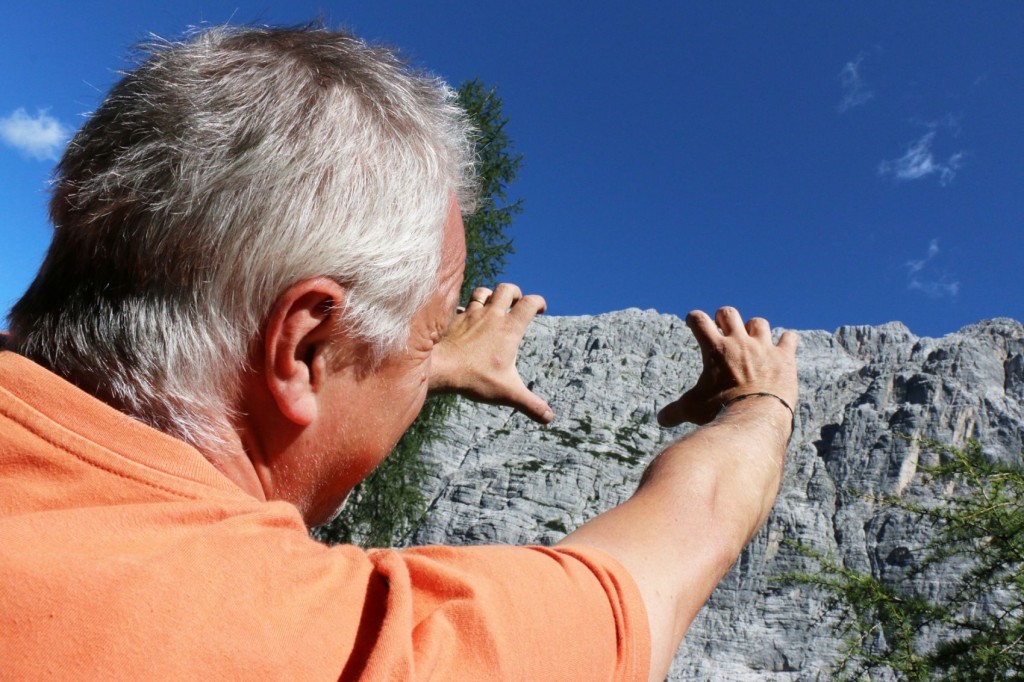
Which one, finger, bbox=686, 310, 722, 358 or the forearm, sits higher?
finger, bbox=686, 310, 722, 358

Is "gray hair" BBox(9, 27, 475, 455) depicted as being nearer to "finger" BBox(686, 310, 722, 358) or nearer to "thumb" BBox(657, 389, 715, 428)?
"finger" BBox(686, 310, 722, 358)

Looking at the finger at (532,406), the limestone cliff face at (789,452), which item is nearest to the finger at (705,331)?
the finger at (532,406)

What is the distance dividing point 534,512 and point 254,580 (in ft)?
259

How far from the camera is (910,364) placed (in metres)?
97.5

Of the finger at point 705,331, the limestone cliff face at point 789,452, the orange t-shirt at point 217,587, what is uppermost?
the limestone cliff face at point 789,452

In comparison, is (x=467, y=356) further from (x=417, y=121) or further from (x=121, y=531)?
(x=121, y=531)

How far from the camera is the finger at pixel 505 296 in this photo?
2092 millimetres

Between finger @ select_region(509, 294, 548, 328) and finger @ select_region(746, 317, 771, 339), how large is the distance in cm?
61

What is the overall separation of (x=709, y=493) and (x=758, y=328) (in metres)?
0.79

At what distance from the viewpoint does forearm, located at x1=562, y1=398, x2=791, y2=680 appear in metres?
1.16

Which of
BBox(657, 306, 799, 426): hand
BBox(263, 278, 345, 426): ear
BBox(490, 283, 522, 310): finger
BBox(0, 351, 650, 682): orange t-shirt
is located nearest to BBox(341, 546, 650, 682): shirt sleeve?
BBox(0, 351, 650, 682): orange t-shirt

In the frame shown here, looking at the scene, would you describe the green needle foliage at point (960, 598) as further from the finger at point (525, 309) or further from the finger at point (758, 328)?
the finger at point (525, 309)

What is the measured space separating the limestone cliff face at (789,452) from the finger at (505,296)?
64179 mm

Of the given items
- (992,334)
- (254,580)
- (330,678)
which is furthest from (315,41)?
(992,334)
